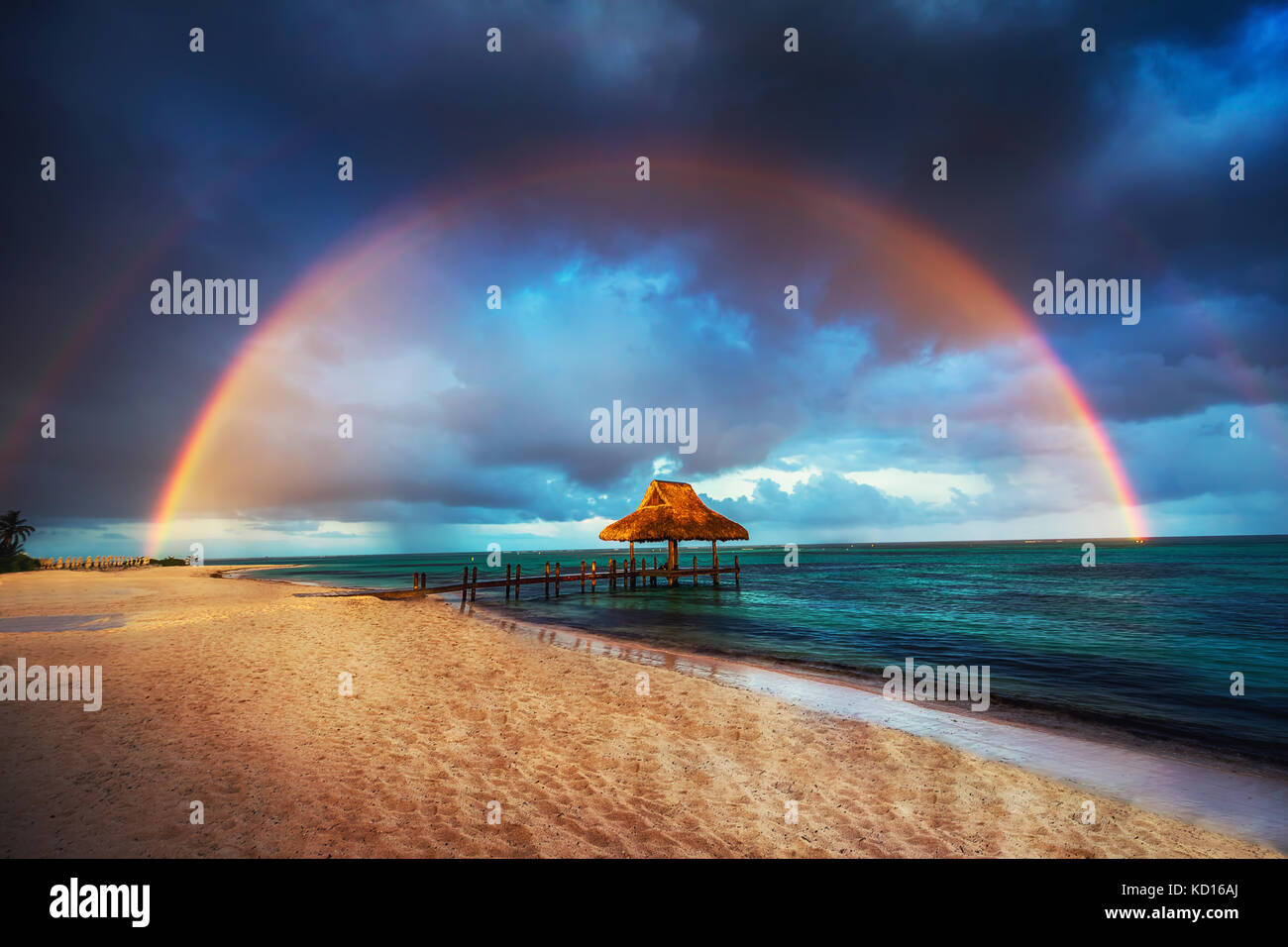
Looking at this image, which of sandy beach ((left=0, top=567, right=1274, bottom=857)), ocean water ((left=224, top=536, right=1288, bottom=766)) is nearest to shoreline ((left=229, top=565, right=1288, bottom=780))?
ocean water ((left=224, top=536, right=1288, bottom=766))

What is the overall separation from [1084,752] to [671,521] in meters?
26.5

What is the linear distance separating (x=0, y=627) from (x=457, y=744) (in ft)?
59.1

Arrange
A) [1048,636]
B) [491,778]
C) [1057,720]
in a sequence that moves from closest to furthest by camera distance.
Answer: [491,778], [1057,720], [1048,636]

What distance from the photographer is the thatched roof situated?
3397 centimetres

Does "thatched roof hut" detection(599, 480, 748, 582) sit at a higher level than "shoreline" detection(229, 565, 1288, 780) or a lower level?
higher

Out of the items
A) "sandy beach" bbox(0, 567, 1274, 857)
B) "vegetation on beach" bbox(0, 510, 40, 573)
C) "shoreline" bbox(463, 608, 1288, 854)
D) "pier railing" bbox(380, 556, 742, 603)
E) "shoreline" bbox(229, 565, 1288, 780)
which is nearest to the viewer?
"sandy beach" bbox(0, 567, 1274, 857)

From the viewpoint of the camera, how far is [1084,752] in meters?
8.03

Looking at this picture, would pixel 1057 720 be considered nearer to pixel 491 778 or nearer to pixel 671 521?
pixel 491 778

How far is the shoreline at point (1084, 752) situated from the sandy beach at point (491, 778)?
23.0 inches

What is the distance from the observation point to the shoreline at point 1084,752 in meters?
6.27

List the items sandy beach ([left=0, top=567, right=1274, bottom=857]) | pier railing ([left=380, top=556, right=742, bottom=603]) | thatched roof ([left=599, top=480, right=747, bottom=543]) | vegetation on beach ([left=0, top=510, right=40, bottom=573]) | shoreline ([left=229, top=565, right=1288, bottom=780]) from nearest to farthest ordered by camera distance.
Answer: sandy beach ([left=0, top=567, right=1274, bottom=857]), shoreline ([left=229, top=565, right=1288, bottom=780]), pier railing ([left=380, top=556, right=742, bottom=603]), thatched roof ([left=599, top=480, right=747, bottom=543]), vegetation on beach ([left=0, top=510, right=40, bottom=573])

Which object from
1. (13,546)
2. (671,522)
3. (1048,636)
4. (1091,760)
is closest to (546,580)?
(671,522)

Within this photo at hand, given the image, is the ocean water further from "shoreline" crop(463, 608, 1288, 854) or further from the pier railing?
"shoreline" crop(463, 608, 1288, 854)

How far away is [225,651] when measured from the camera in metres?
12.0
